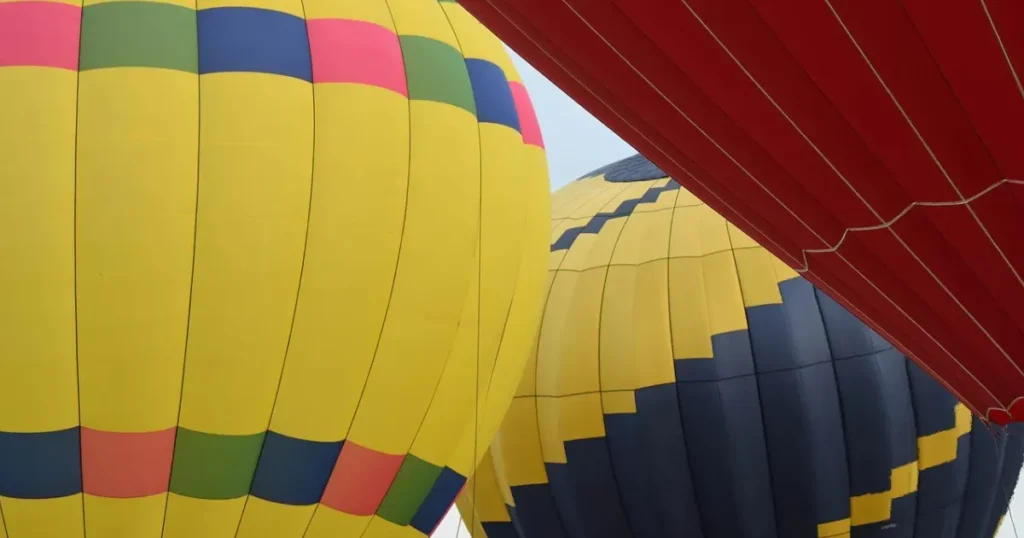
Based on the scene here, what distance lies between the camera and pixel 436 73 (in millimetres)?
5098

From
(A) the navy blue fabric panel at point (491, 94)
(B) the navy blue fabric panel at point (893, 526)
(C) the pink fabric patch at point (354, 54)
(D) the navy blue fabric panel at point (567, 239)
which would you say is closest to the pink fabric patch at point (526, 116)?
(A) the navy blue fabric panel at point (491, 94)

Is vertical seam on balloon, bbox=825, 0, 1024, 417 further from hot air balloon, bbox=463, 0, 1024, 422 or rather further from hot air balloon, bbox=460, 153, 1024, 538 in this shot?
hot air balloon, bbox=460, 153, 1024, 538

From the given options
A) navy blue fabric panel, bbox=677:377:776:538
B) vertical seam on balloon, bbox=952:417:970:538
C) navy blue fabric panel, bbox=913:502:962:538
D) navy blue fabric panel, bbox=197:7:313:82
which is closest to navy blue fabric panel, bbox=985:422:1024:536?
vertical seam on balloon, bbox=952:417:970:538

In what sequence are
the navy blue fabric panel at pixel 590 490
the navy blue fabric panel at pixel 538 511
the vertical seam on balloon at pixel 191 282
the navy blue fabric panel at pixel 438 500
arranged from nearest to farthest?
the vertical seam on balloon at pixel 191 282
the navy blue fabric panel at pixel 438 500
the navy blue fabric panel at pixel 590 490
the navy blue fabric panel at pixel 538 511

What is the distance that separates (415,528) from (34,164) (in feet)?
7.72

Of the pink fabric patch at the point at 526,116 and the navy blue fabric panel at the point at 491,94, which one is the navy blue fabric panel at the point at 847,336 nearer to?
the pink fabric patch at the point at 526,116

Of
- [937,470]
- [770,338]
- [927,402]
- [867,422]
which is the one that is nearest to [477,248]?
[770,338]

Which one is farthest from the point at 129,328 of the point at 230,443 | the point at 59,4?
the point at 59,4

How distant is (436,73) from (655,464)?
2994 mm

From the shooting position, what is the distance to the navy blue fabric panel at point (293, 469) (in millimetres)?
4585

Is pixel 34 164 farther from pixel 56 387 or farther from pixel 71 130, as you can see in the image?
pixel 56 387

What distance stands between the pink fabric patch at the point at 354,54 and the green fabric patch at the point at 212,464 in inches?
60.7

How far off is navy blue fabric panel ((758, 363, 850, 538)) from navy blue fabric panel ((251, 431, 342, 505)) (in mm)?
3018

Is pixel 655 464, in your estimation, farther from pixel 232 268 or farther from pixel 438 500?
pixel 232 268
